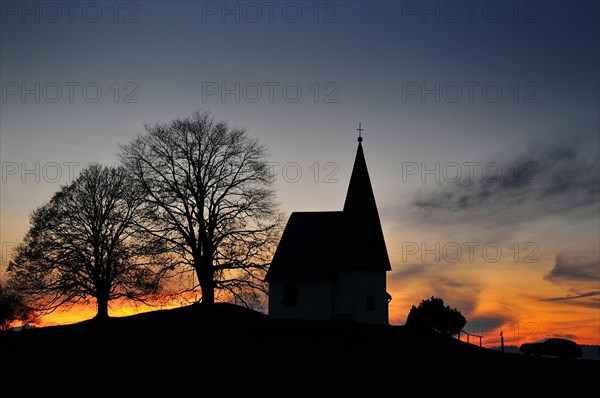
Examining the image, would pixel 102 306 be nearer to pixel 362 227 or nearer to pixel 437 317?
pixel 362 227

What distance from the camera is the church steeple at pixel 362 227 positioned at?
44.3 meters

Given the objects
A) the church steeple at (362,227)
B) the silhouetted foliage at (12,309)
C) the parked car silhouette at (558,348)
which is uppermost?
the church steeple at (362,227)

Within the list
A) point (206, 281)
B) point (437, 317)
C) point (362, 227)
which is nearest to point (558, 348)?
point (362, 227)

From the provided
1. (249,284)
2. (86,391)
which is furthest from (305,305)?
(86,391)

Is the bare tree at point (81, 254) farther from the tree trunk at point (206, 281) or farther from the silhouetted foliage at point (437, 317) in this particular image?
the silhouetted foliage at point (437, 317)

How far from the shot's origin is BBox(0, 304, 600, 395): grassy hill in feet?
90.7

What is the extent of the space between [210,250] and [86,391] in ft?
71.3

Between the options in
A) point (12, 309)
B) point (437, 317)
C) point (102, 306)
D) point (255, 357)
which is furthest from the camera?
point (437, 317)

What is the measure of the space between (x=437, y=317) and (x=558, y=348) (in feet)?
126

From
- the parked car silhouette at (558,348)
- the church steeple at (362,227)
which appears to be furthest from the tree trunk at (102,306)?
the parked car silhouette at (558,348)

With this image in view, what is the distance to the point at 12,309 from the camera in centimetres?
5453

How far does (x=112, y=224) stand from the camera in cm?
5212

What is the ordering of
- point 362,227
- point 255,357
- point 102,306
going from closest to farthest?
point 255,357
point 362,227
point 102,306

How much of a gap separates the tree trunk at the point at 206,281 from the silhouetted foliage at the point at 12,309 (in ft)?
52.6
